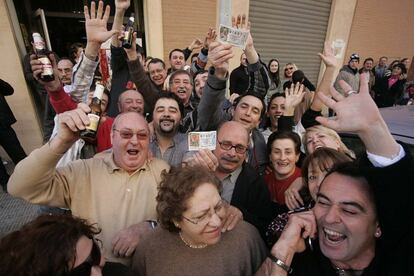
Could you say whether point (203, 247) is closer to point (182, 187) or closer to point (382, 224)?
point (182, 187)

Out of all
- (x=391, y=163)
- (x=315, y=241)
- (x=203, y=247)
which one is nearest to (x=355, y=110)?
(x=391, y=163)

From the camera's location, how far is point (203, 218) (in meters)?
1.59

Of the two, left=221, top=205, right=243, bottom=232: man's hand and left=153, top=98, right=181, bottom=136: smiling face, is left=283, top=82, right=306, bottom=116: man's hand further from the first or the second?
left=221, top=205, right=243, bottom=232: man's hand

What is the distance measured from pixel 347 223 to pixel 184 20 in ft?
21.4

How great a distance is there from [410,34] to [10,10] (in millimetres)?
15351

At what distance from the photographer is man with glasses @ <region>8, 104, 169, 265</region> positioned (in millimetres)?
1541

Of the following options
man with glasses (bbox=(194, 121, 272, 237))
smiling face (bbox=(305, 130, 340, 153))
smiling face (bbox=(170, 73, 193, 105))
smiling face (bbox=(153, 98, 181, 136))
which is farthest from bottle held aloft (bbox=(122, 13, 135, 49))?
smiling face (bbox=(305, 130, 340, 153))

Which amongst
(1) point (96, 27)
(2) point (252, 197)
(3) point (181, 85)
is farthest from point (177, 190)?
(3) point (181, 85)

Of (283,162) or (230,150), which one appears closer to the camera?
(230,150)

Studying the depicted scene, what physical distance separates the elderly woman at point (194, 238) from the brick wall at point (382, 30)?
1093cm

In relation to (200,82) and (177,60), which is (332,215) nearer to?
(200,82)

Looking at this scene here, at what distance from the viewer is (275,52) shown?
29.8 ft

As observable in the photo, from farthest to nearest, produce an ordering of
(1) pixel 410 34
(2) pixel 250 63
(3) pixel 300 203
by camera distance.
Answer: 1. (1) pixel 410 34
2. (2) pixel 250 63
3. (3) pixel 300 203

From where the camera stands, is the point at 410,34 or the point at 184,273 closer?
the point at 184,273
